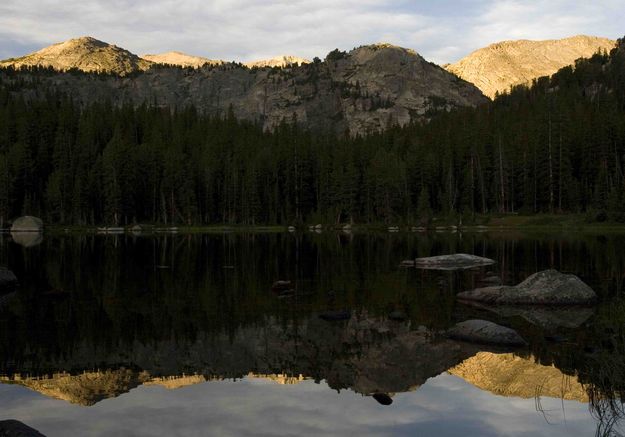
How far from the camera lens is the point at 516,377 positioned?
15398mm

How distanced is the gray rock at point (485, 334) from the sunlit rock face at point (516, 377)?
Answer: 1.21 m

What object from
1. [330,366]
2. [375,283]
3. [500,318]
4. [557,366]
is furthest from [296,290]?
[557,366]

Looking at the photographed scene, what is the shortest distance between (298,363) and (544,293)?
1405 centimetres

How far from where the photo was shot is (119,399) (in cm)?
1399

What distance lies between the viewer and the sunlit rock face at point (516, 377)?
1422 cm

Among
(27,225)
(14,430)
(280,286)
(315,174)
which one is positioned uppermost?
(315,174)

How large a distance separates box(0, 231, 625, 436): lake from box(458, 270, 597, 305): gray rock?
1.07 metres

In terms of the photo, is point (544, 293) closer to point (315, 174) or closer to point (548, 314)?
point (548, 314)

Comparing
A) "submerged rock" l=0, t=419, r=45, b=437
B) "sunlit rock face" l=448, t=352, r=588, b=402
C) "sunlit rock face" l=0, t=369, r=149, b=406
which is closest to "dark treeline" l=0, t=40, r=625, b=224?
"sunlit rock face" l=448, t=352, r=588, b=402

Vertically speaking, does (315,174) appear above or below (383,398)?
above

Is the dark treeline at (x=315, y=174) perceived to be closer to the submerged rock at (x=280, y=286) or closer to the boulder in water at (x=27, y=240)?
the boulder in water at (x=27, y=240)

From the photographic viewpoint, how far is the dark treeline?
128 m

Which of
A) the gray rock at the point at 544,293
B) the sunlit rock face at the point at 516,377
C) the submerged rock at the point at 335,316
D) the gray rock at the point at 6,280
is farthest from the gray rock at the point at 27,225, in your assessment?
the sunlit rock face at the point at 516,377

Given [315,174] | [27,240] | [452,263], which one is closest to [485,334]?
[452,263]
